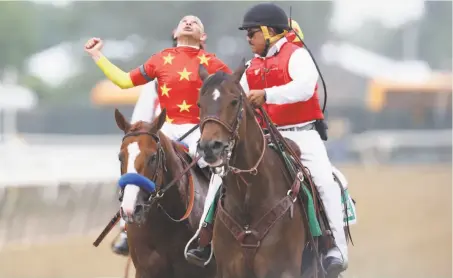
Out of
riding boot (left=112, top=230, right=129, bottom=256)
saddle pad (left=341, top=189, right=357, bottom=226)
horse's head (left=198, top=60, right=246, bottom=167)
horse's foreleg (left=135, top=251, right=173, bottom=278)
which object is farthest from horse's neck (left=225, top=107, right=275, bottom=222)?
riding boot (left=112, top=230, right=129, bottom=256)

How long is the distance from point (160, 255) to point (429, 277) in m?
7.31

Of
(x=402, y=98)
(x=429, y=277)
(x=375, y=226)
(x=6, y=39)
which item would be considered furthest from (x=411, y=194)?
(x=6, y=39)

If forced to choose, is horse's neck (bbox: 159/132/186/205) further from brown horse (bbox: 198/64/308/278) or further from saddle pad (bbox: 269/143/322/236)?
saddle pad (bbox: 269/143/322/236)

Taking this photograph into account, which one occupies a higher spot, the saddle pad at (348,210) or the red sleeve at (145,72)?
the red sleeve at (145,72)

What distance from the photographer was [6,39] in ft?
183

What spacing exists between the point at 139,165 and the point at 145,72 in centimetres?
152

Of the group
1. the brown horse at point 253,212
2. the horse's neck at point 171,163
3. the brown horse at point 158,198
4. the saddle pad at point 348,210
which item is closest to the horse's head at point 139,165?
Result: the brown horse at point 158,198

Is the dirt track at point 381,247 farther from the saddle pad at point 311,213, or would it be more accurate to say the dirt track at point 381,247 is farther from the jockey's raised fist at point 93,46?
the saddle pad at point 311,213

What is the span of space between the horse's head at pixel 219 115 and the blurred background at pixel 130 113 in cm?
789

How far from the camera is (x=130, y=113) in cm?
5131

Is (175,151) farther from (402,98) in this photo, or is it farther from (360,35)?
(360,35)

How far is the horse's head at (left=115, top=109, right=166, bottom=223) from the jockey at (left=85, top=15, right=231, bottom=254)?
936 mm

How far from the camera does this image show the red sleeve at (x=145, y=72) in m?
9.92

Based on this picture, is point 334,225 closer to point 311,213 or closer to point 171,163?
point 311,213
